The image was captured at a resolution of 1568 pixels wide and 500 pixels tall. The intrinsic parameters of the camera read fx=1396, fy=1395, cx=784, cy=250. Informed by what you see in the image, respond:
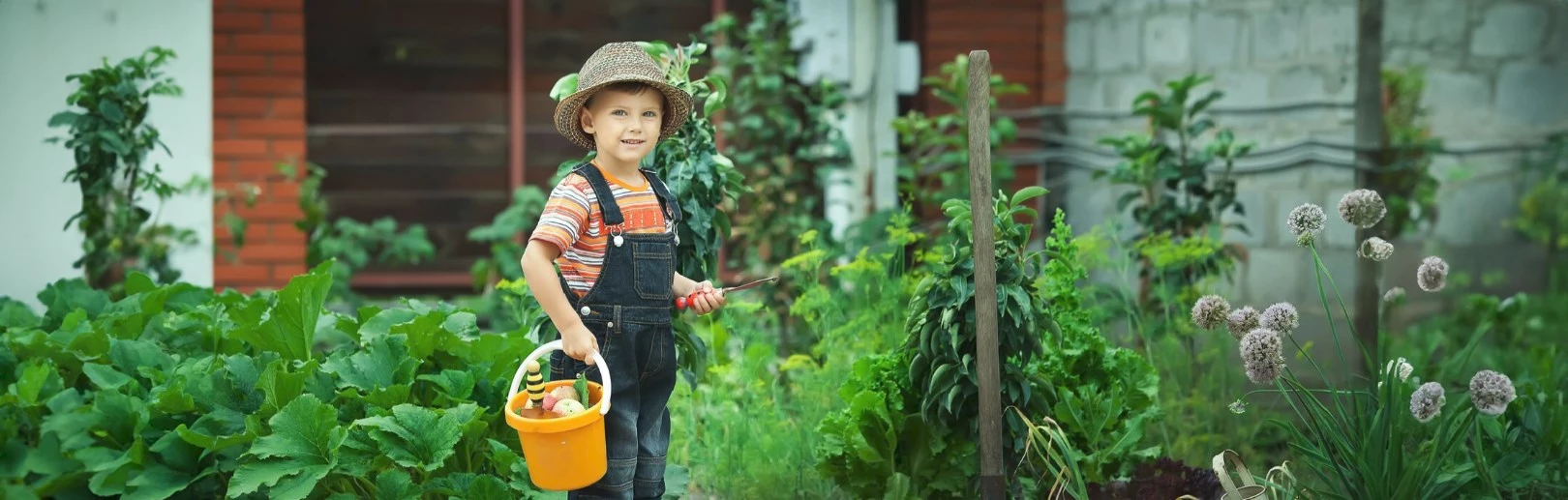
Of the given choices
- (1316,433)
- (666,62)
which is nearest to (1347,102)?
(1316,433)

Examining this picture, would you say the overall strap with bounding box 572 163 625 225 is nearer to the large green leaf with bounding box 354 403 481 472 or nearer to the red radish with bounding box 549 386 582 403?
the red radish with bounding box 549 386 582 403

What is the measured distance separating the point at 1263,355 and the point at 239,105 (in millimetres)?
4309

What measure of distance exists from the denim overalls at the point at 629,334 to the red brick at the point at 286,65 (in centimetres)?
331

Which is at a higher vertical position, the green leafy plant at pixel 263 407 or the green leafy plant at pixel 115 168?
the green leafy plant at pixel 115 168

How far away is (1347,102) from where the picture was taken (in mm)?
5387

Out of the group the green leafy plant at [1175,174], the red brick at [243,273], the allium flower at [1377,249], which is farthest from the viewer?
the red brick at [243,273]

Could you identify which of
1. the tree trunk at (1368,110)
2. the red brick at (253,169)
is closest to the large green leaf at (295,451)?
the red brick at (253,169)

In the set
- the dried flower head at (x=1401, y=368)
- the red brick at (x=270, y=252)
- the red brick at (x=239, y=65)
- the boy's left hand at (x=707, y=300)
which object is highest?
the red brick at (x=239, y=65)

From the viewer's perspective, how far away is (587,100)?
109 inches

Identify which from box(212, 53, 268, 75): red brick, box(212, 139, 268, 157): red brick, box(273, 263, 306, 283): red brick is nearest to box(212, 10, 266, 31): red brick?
box(212, 53, 268, 75): red brick

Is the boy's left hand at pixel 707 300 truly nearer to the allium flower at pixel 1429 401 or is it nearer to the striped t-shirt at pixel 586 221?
the striped t-shirt at pixel 586 221

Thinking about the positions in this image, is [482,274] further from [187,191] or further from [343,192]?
[187,191]

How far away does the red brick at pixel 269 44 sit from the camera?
5.63 meters

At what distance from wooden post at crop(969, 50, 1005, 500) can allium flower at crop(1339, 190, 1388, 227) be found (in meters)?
0.77
